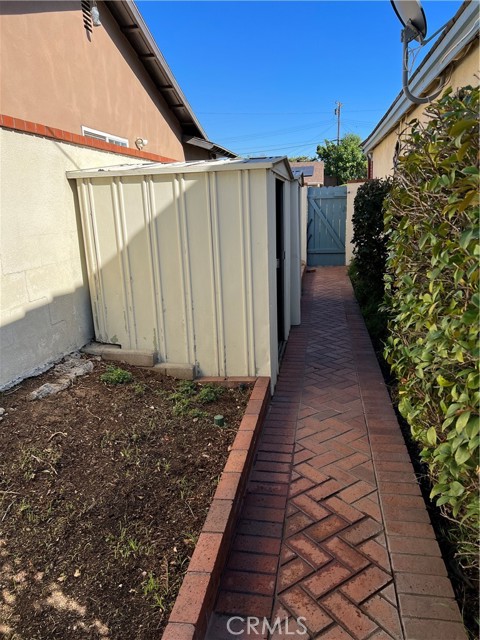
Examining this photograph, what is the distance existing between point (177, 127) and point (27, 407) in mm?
8984

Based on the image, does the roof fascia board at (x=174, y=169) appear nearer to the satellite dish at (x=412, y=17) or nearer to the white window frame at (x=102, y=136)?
the satellite dish at (x=412, y=17)

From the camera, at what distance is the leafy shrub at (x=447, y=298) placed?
69.4 inches

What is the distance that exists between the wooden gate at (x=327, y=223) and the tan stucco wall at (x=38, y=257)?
9.38 m

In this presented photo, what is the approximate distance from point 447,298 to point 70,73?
5.83 meters

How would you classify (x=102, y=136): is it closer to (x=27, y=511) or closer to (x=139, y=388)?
(x=139, y=388)

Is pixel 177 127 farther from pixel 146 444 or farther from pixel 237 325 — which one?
pixel 146 444

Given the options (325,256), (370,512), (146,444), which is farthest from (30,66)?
(325,256)

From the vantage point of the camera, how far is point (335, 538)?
249cm

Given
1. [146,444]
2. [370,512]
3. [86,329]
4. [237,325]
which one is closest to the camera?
[370,512]

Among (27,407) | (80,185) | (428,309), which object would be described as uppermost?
(80,185)

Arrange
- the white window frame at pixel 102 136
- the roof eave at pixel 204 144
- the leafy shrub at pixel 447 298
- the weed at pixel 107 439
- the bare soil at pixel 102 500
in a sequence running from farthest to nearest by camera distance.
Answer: the roof eave at pixel 204 144 → the white window frame at pixel 102 136 → the weed at pixel 107 439 → the bare soil at pixel 102 500 → the leafy shrub at pixel 447 298

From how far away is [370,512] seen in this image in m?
2.68

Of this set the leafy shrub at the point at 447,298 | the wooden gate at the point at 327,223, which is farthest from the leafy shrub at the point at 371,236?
the wooden gate at the point at 327,223

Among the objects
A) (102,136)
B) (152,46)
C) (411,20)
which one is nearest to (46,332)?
(102,136)
